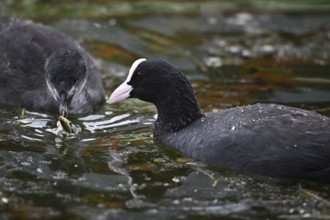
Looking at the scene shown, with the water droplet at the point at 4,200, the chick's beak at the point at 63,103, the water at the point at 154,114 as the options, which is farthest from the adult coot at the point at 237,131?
the water droplet at the point at 4,200

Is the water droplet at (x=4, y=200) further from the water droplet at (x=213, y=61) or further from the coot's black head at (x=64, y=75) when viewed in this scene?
the water droplet at (x=213, y=61)

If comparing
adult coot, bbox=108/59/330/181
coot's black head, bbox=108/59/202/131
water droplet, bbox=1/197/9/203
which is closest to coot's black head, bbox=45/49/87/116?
adult coot, bbox=108/59/330/181

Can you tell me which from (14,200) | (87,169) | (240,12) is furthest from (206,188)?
(240,12)

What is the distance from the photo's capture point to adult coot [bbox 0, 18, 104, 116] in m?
8.44

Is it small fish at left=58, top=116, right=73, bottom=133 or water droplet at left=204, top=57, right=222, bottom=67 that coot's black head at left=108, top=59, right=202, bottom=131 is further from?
water droplet at left=204, top=57, right=222, bottom=67

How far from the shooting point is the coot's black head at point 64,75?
8.38 metres

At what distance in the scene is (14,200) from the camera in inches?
238

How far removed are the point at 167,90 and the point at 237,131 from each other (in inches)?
48.6

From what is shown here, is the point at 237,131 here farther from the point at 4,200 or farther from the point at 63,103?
the point at 63,103

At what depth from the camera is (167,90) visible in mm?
7863

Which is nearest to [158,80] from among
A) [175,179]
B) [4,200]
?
[175,179]

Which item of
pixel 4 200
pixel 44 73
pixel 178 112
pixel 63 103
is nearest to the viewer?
pixel 4 200

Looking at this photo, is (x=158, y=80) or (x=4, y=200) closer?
(x=4, y=200)

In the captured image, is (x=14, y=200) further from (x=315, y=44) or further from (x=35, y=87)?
(x=315, y=44)
